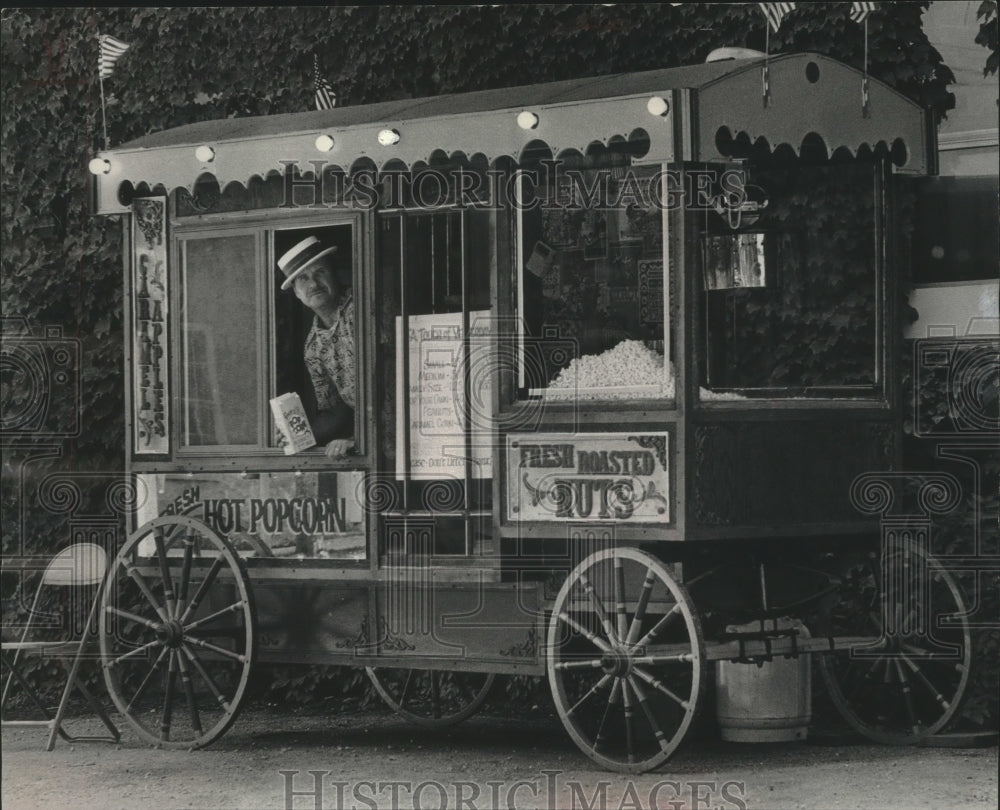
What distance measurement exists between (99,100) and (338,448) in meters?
3.45

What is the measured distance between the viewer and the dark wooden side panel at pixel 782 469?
269 inches

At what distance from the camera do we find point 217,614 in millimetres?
7672

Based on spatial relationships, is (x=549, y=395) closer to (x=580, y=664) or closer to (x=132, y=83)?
(x=580, y=664)

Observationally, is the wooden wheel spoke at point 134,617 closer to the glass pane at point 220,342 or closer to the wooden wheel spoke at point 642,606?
the glass pane at point 220,342

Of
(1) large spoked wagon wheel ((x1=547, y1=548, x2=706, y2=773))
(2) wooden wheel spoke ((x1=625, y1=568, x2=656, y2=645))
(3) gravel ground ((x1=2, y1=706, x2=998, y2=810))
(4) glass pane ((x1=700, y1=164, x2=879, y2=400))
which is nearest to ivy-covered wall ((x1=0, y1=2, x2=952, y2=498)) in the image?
(4) glass pane ((x1=700, y1=164, x2=879, y2=400))

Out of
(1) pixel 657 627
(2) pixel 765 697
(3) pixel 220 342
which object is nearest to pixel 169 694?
→ (3) pixel 220 342

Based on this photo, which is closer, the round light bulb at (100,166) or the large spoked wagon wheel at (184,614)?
the large spoked wagon wheel at (184,614)

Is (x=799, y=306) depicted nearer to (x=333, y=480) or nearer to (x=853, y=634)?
(x=853, y=634)

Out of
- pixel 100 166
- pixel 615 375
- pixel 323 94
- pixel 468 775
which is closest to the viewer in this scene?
pixel 615 375

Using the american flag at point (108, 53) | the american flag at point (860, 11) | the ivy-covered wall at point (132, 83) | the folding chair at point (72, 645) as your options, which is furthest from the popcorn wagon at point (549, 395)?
the ivy-covered wall at point (132, 83)

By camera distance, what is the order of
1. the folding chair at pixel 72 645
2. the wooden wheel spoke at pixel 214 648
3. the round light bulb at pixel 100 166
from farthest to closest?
the round light bulb at pixel 100 166 < the folding chair at pixel 72 645 < the wooden wheel spoke at pixel 214 648

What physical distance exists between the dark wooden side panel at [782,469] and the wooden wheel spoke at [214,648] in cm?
228

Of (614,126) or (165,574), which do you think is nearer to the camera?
(614,126)

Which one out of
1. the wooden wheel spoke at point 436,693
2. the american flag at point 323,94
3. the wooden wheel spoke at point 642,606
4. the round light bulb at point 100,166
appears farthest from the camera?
the american flag at point 323,94
